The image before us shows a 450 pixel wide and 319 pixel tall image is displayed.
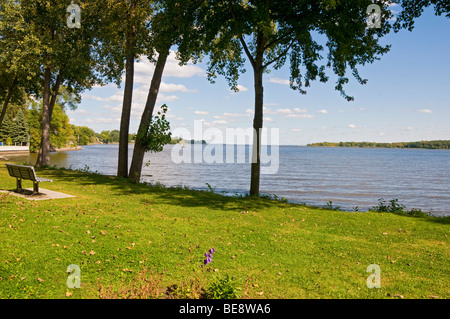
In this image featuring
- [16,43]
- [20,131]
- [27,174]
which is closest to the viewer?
[27,174]

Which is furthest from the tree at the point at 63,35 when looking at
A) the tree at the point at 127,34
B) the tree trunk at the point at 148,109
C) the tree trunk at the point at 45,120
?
the tree trunk at the point at 148,109

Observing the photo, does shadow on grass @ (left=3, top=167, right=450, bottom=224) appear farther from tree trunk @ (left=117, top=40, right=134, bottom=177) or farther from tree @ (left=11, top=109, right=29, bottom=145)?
tree @ (left=11, top=109, right=29, bottom=145)

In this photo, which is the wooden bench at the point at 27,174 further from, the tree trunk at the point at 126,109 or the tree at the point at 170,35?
the tree trunk at the point at 126,109

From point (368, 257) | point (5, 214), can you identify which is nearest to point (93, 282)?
point (5, 214)

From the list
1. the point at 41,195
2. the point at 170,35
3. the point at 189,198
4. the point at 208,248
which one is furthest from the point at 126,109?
the point at 208,248

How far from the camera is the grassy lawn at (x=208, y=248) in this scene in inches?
199

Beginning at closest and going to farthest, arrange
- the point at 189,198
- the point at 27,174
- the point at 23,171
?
the point at 27,174 → the point at 23,171 → the point at 189,198

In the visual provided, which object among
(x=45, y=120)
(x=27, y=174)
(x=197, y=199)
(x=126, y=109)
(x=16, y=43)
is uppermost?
(x=16, y=43)

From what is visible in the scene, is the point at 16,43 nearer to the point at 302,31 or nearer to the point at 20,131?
the point at 302,31

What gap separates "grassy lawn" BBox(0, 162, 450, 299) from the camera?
5.06 m

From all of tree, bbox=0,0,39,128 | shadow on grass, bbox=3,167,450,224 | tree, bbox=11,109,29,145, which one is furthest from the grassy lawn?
tree, bbox=11,109,29,145

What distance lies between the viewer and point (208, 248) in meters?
6.85
